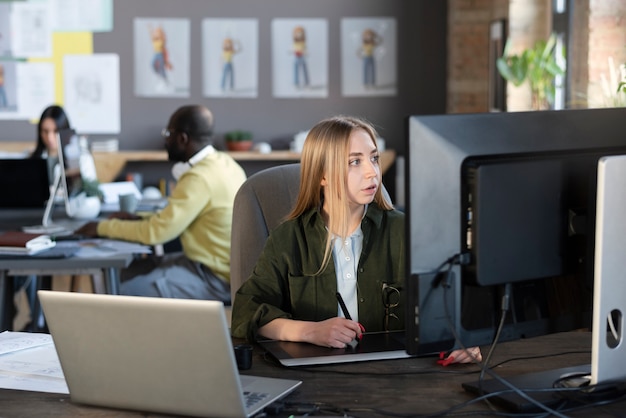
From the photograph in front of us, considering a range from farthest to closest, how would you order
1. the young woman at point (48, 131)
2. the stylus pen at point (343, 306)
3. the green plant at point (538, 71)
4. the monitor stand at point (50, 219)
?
the young woman at point (48, 131), the green plant at point (538, 71), the monitor stand at point (50, 219), the stylus pen at point (343, 306)

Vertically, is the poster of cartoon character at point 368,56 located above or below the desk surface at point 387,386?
above

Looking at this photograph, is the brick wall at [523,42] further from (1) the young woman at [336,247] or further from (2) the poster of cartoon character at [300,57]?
(1) the young woman at [336,247]

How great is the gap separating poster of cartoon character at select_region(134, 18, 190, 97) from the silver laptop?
232 inches

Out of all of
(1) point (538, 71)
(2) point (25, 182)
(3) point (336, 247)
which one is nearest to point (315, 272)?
(3) point (336, 247)

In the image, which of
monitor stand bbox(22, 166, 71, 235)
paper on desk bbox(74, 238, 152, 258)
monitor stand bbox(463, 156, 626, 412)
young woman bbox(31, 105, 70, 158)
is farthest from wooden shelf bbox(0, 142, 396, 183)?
monitor stand bbox(463, 156, 626, 412)

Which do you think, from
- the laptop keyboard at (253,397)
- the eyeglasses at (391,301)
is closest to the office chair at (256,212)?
the eyeglasses at (391,301)

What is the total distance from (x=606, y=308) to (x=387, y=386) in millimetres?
393

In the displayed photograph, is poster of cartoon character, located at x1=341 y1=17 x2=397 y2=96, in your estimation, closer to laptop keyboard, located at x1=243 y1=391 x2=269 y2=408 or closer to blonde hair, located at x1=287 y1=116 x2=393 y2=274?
blonde hair, located at x1=287 y1=116 x2=393 y2=274

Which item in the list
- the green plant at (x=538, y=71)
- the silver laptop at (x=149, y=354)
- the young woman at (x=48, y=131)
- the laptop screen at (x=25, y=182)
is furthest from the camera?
the young woman at (x=48, y=131)

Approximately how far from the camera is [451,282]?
60.2 inches

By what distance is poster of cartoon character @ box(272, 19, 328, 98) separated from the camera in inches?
288

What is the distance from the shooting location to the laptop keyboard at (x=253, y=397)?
1.58 meters

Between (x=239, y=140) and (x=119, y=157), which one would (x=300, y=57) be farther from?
(x=119, y=157)

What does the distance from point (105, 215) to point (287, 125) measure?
108 inches
